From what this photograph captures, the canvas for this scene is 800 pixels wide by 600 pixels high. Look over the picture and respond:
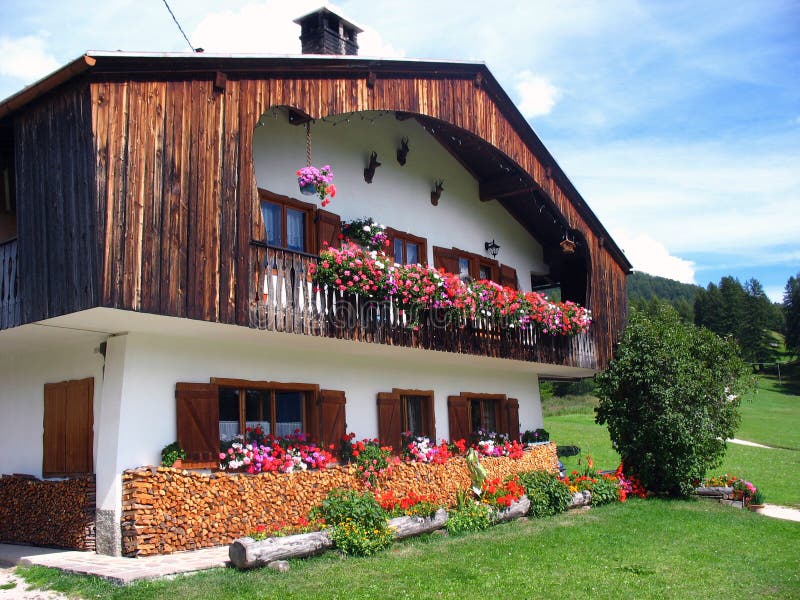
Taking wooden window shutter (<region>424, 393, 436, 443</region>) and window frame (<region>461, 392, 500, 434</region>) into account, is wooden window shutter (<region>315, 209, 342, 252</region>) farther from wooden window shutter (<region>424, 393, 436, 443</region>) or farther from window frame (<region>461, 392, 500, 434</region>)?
window frame (<region>461, 392, 500, 434</region>)

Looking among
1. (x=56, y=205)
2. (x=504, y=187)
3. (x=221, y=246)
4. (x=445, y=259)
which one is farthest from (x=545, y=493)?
(x=56, y=205)

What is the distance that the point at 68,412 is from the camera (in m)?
11.5

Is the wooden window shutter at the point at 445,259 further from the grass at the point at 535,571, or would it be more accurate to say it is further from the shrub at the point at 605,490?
the grass at the point at 535,571

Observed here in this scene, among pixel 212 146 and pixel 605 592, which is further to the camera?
pixel 212 146

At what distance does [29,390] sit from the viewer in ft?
40.8

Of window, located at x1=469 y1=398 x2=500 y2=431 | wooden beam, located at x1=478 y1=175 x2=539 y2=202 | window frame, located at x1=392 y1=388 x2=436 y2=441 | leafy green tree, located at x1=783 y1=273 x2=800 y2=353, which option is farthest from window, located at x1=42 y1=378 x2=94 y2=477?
leafy green tree, located at x1=783 y1=273 x2=800 y2=353

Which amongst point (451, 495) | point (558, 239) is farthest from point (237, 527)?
point (558, 239)

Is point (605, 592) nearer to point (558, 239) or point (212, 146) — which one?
point (212, 146)

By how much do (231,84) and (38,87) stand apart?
7.76 feet

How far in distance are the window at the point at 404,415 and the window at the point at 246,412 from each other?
112 centimetres

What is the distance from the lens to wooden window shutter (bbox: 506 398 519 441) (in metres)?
18.1

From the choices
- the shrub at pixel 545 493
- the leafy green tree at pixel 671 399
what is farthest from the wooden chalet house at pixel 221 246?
the shrub at pixel 545 493

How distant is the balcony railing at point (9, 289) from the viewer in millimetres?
10375

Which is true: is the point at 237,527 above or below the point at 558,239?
below
